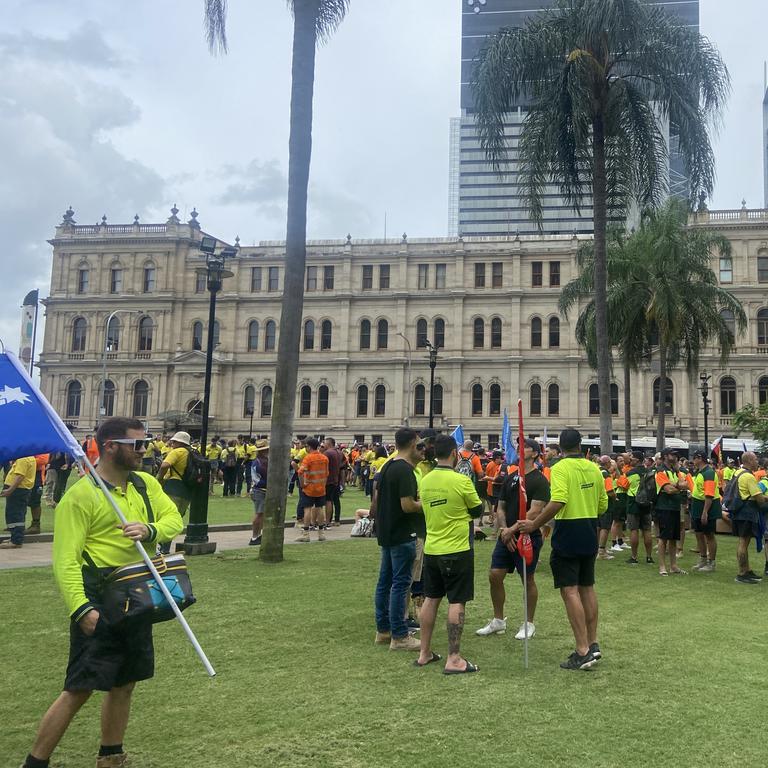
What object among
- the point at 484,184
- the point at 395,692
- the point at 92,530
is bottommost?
the point at 395,692

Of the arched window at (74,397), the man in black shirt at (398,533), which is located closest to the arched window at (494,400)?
the arched window at (74,397)

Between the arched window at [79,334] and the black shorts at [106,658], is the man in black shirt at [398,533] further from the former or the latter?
the arched window at [79,334]

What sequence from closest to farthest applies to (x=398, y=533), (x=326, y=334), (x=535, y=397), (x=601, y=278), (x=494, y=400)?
(x=398, y=533) → (x=601, y=278) → (x=535, y=397) → (x=494, y=400) → (x=326, y=334)

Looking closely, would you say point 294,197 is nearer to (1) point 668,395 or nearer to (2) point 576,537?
(2) point 576,537

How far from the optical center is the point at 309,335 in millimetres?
58062

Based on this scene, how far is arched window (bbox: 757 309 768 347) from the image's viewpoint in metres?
51.7

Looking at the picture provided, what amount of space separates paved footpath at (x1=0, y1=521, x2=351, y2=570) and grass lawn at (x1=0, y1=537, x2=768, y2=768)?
2088 millimetres

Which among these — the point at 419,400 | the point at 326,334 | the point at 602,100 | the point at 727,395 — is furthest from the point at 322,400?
the point at 602,100

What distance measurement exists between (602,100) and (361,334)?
131 ft

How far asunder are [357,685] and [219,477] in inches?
1132

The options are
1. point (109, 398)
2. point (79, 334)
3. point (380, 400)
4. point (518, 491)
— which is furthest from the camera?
point (79, 334)

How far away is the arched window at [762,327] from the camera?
51.7 metres

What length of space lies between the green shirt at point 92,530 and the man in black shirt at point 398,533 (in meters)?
2.85

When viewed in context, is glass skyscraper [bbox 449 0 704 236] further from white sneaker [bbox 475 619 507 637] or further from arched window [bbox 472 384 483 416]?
white sneaker [bbox 475 619 507 637]
